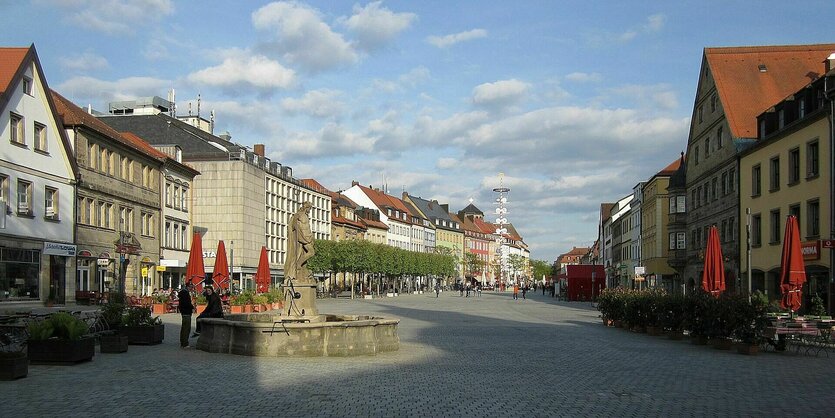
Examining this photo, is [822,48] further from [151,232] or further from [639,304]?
[151,232]

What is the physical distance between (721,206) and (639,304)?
23099mm

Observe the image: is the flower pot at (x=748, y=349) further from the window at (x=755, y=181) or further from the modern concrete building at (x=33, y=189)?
the modern concrete building at (x=33, y=189)

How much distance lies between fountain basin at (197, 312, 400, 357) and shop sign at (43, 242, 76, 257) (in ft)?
76.6

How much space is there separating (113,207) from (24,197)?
10.1m

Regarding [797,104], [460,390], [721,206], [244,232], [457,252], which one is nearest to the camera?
[460,390]

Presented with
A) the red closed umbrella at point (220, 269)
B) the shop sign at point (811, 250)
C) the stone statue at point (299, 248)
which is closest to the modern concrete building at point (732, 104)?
the shop sign at point (811, 250)

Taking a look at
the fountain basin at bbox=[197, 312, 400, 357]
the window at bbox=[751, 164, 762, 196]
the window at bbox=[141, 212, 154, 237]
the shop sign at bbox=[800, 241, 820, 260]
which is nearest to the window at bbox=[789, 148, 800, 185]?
the shop sign at bbox=[800, 241, 820, 260]

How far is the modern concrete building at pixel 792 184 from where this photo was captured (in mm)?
33906

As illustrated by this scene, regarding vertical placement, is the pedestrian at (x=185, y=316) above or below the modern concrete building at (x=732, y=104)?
below

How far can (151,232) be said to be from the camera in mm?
54156

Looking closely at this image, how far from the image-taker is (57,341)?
15.4 meters

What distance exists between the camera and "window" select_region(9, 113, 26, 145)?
118 ft

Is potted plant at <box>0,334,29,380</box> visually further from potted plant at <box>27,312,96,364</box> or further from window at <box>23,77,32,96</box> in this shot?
window at <box>23,77,32,96</box>

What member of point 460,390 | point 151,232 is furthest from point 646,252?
point 460,390
